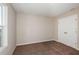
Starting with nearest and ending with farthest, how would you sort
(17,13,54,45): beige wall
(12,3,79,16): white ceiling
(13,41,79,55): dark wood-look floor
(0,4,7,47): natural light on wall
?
(0,4,7,47): natural light on wall
(12,3,79,16): white ceiling
(13,41,79,55): dark wood-look floor
(17,13,54,45): beige wall

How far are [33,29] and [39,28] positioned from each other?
0.53 meters

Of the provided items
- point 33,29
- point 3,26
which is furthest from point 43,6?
point 33,29

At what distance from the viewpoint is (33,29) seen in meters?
4.71

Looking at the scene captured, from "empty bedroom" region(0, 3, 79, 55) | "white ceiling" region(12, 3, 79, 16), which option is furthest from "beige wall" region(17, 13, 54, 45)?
"white ceiling" region(12, 3, 79, 16)

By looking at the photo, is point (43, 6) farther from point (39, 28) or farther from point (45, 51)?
point (39, 28)

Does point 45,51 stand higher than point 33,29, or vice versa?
point 33,29

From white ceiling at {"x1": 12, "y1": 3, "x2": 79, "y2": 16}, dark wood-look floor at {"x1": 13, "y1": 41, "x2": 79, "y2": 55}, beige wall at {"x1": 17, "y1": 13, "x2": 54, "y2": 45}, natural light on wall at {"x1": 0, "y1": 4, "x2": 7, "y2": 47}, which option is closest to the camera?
natural light on wall at {"x1": 0, "y1": 4, "x2": 7, "y2": 47}

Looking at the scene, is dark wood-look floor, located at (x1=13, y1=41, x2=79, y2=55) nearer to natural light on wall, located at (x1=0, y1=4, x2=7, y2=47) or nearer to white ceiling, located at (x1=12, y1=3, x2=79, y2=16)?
natural light on wall, located at (x1=0, y1=4, x2=7, y2=47)

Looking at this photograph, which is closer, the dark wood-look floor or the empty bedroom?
the empty bedroom

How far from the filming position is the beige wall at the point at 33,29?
4.20 m

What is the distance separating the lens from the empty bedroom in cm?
259

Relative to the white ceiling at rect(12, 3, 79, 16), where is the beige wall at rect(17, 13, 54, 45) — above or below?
below
